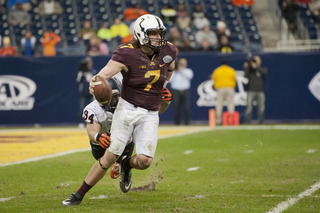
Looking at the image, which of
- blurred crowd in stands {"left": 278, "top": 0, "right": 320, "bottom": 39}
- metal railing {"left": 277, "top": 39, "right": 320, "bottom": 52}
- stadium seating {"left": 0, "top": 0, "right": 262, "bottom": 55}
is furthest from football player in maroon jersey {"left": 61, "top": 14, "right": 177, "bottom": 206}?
blurred crowd in stands {"left": 278, "top": 0, "right": 320, "bottom": 39}

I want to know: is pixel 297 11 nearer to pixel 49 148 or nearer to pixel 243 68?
pixel 243 68

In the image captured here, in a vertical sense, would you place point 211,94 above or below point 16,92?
below

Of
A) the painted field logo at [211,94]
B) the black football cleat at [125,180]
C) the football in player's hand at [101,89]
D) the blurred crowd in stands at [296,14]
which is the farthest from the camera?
the blurred crowd in stands at [296,14]

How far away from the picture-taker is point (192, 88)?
583 inches

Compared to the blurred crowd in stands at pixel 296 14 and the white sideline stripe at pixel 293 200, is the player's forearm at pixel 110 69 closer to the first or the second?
the white sideline stripe at pixel 293 200

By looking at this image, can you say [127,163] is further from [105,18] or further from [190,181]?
[105,18]

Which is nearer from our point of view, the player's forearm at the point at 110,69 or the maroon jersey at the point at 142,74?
the player's forearm at the point at 110,69

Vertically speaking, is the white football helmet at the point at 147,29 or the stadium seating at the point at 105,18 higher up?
the white football helmet at the point at 147,29

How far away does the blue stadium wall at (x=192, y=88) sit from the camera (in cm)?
1445

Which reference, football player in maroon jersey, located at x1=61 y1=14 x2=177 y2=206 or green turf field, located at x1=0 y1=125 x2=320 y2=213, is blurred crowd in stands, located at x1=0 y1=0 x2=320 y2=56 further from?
football player in maroon jersey, located at x1=61 y1=14 x2=177 y2=206

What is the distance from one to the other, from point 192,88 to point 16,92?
5.47m

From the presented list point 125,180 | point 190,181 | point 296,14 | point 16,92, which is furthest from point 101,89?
point 296,14

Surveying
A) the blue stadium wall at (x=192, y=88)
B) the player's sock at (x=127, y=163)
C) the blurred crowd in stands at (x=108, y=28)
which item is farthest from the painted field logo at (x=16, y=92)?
the player's sock at (x=127, y=163)

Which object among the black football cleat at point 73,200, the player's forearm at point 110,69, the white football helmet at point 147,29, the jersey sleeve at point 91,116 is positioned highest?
the white football helmet at point 147,29
